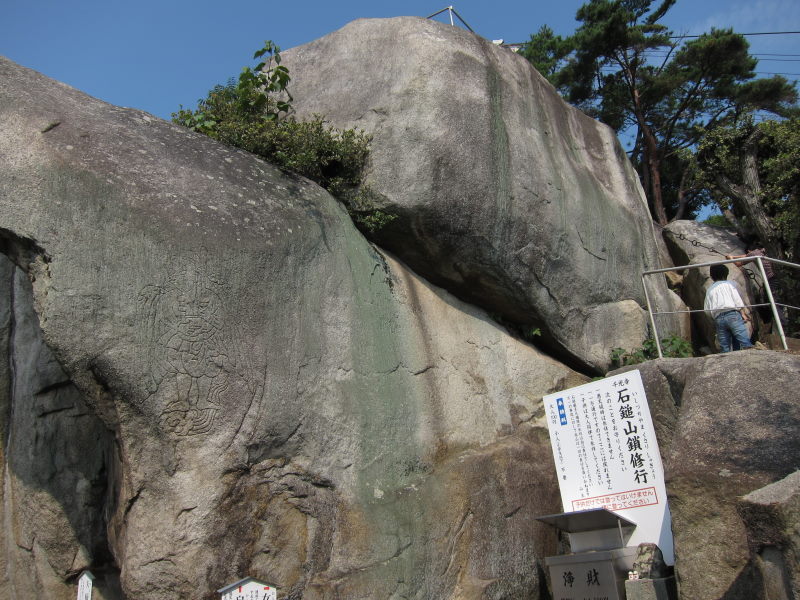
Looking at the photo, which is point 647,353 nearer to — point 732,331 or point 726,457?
point 732,331

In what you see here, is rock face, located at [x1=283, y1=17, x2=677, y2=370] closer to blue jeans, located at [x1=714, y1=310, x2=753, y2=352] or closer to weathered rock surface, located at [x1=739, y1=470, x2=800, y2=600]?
blue jeans, located at [x1=714, y1=310, x2=753, y2=352]

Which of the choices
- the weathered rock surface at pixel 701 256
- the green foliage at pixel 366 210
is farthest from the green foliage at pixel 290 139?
the weathered rock surface at pixel 701 256

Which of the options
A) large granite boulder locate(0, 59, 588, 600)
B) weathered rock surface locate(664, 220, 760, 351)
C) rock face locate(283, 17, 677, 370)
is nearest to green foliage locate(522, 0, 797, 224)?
weathered rock surface locate(664, 220, 760, 351)

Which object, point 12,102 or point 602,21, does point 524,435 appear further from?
point 602,21

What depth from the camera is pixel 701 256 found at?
1457 centimetres

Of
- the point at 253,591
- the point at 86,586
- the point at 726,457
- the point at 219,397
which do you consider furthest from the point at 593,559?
the point at 86,586

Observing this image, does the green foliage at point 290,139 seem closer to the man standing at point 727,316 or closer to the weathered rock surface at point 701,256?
the man standing at point 727,316

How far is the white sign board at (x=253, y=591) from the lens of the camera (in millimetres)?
5766

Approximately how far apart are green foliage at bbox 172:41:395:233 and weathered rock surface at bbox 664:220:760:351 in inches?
279

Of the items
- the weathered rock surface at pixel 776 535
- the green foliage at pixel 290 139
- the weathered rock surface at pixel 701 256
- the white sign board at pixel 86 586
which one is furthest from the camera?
the weathered rock surface at pixel 701 256

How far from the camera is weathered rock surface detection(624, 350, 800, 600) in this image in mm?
6008

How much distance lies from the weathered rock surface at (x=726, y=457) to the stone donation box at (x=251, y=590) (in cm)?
349

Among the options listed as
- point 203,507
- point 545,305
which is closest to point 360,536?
point 203,507

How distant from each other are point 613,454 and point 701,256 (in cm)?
875
